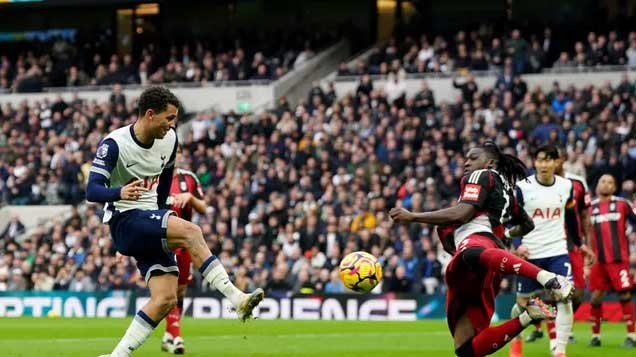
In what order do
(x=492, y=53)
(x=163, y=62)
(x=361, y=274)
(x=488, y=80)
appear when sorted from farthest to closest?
(x=163, y=62), (x=492, y=53), (x=488, y=80), (x=361, y=274)

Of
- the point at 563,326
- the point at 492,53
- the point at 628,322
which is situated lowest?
the point at 628,322

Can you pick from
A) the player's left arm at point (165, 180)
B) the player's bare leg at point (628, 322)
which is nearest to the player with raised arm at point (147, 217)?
the player's left arm at point (165, 180)

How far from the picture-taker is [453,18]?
38.4 m

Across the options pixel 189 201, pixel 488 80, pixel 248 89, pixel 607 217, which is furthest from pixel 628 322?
pixel 248 89

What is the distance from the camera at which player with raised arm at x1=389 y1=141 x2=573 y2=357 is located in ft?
33.3

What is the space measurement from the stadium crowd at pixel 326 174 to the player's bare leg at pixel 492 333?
11.9 metres

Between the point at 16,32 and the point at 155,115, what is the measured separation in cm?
3560

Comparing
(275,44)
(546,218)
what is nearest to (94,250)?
(275,44)

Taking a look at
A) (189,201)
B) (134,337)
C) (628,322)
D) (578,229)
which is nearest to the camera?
(134,337)

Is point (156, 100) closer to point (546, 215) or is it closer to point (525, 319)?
point (525, 319)

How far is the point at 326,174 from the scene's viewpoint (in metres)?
29.4

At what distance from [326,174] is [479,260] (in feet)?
63.0

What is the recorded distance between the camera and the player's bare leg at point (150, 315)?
34.7ft

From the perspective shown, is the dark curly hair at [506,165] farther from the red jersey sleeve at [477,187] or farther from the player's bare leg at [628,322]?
the player's bare leg at [628,322]
